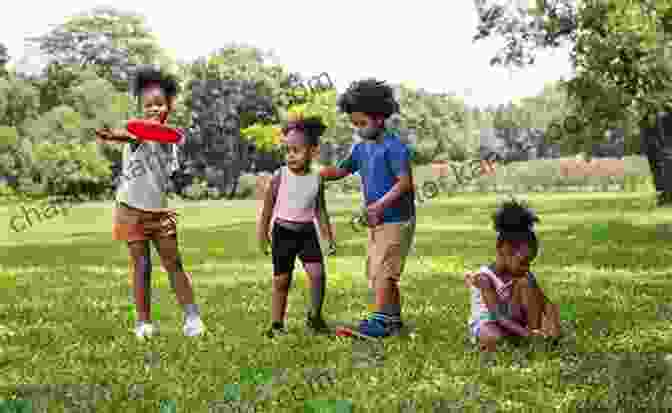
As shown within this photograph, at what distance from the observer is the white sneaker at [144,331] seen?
6.09 m

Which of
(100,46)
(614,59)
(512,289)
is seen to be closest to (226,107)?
(100,46)

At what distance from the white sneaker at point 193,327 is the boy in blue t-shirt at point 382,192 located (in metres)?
1.28

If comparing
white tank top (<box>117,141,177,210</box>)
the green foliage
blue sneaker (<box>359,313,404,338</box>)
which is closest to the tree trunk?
the green foliage

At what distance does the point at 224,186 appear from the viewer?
6269cm

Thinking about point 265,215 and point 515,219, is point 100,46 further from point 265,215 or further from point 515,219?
point 515,219

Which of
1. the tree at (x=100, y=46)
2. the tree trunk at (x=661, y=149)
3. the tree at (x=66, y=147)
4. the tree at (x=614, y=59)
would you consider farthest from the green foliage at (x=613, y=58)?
the tree at (x=100, y=46)

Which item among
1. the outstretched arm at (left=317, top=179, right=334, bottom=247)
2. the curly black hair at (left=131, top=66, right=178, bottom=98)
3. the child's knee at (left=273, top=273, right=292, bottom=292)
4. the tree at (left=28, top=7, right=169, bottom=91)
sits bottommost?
the child's knee at (left=273, top=273, right=292, bottom=292)

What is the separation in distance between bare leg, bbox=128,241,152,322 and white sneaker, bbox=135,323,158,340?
2.7 inches

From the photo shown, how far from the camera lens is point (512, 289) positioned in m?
5.39

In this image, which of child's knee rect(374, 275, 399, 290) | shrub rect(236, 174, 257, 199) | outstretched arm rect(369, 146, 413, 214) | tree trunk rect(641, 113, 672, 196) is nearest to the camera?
outstretched arm rect(369, 146, 413, 214)

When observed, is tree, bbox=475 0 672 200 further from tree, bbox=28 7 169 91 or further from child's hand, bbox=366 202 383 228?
tree, bbox=28 7 169 91

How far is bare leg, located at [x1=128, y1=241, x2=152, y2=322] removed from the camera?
6234 mm

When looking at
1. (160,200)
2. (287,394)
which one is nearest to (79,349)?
(160,200)

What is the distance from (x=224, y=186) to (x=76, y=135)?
1663 cm
